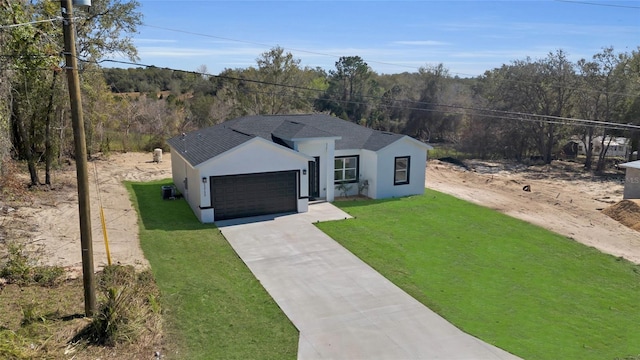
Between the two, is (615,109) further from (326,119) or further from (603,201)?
(326,119)

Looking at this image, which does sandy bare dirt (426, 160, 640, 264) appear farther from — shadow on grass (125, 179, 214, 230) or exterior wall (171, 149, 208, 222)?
shadow on grass (125, 179, 214, 230)

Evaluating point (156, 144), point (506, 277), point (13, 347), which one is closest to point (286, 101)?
point (156, 144)

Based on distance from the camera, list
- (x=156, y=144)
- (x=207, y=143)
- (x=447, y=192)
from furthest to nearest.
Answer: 1. (x=156, y=144)
2. (x=447, y=192)
3. (x=207, y=143)

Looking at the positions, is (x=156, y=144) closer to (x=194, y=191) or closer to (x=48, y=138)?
(x=48, y=138)

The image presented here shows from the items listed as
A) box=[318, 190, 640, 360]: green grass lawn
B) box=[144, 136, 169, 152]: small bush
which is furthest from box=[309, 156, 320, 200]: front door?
box=[144, 136, 169, 152]: small bush

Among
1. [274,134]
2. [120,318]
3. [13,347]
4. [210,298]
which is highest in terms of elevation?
[274,134]

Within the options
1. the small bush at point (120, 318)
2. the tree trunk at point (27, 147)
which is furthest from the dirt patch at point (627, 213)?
the tree trunk at point (27, 147)

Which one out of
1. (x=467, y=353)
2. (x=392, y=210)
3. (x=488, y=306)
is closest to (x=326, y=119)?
(x=392, y=210)
